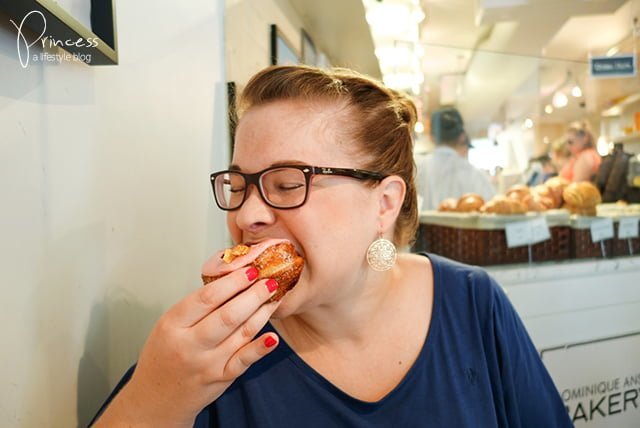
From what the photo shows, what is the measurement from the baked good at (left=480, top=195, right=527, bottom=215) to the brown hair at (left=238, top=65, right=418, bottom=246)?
49.9 inches

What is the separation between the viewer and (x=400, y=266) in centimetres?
125

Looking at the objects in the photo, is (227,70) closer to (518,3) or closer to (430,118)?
(430,118)

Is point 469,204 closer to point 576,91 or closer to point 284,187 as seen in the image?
point 284,187

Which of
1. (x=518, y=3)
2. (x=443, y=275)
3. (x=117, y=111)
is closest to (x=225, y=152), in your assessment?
(x=117, y=111)

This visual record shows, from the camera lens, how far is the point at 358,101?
1.03 metres

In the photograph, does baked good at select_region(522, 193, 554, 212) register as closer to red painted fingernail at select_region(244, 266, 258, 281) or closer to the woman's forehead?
the woman's forehead

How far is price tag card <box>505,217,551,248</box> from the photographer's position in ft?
7.34

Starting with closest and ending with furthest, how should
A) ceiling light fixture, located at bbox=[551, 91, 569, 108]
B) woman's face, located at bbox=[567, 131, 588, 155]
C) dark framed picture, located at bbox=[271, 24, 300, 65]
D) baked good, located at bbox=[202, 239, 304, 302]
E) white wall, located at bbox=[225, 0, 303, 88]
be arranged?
baked good, located at bbox=[202, 239, 304, 302] → white wall, located at bbox=[225, 0, 303, 88] → dark framed picture, located at bbox=[271, 24, 300, 65] → woman's face, located at bbox=[567, 131, 588, 155] → ceiling light fixture, located at bbox=[551, 91, 569, 108]

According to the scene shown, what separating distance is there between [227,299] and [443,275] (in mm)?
731

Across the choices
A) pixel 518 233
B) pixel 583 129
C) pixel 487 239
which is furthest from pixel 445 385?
pixel 583 129

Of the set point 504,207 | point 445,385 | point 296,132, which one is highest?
point 296,132

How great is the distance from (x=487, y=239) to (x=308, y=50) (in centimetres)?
135

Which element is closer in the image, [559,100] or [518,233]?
[518,233]

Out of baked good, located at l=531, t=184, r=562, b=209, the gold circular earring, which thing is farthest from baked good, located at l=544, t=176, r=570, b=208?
the gold circular earring
